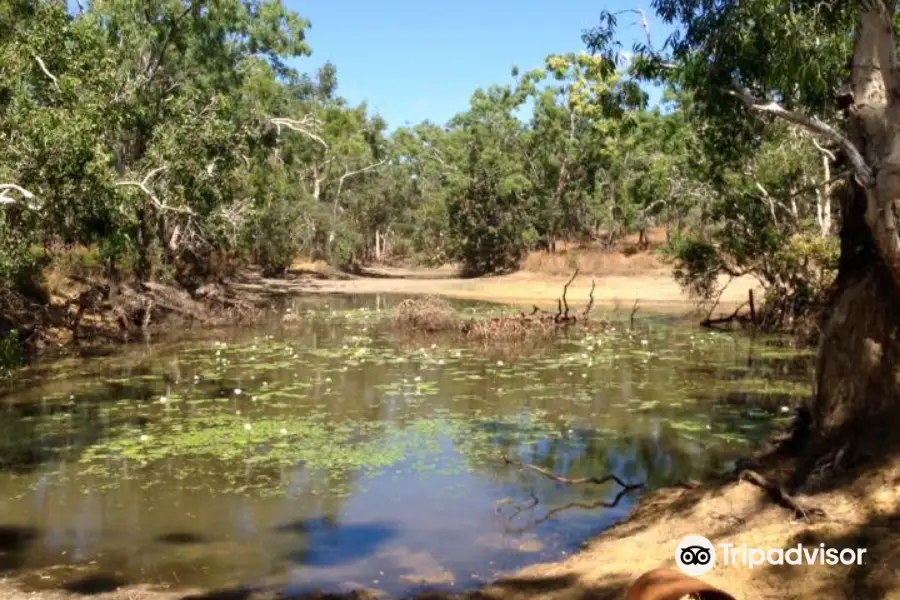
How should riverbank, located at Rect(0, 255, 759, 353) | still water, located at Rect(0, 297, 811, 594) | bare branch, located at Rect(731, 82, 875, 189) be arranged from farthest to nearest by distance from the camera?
riverbank, located at Rect(0, 255, 759, 353), still water, located at Rect(0, 297, 811, 594), bare branch, located at Rect(731, 82, 875, 189)

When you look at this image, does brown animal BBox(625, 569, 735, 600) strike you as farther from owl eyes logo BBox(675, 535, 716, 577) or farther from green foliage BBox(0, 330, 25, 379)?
green foliage BBox(0, 330, 25, 379)

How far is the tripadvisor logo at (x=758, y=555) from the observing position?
4.71 metres

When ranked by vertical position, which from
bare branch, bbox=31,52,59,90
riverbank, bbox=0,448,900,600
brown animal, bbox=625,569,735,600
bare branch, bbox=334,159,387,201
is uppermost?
bare branch, bbox=334,159,387,201

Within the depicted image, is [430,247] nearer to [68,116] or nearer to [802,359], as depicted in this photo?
[802,359]

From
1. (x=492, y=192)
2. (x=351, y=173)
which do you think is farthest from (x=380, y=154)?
(x=492, y=192)

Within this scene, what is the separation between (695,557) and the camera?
4.64 m

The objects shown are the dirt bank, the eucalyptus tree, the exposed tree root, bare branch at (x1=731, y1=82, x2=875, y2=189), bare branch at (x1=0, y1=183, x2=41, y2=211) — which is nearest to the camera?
the exposed tree root

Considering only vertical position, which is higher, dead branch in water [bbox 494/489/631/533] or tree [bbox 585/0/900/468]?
tree [bbox 585/0/900/468]

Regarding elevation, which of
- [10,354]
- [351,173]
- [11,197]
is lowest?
[10,354]

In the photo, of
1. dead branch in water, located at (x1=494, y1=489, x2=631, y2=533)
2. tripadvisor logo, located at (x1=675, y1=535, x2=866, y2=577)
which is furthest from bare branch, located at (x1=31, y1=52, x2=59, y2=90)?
tripadvisor logo, located at (x1=675, y1=535, x2=866, y2=577)

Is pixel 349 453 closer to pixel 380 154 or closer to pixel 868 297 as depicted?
pixel 868 297

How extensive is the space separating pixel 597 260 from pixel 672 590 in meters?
35.8

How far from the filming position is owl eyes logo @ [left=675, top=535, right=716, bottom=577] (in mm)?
4547

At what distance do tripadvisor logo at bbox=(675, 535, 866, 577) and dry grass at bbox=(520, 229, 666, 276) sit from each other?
3039 centimetres
